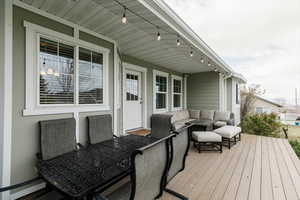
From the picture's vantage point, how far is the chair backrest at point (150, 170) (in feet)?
3.23

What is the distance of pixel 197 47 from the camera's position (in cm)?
357

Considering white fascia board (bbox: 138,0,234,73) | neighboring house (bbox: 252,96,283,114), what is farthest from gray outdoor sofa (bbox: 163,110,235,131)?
neighboring house (bbox: 252,96,283,114)

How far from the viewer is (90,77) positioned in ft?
9.18

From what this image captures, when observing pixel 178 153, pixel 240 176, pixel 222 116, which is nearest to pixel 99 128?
pixel 178 153

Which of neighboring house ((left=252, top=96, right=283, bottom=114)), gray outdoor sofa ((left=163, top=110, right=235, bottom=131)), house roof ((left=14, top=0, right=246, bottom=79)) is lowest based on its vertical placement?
gray outdoor sofa ((left=163, top=110, right=235, bottom=131))

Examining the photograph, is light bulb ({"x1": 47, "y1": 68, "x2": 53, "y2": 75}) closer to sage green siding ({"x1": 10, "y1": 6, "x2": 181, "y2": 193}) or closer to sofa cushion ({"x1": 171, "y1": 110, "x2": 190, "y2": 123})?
sage green siding ({"x1": 10, "y1": 6, "x2": 181, "y2": 193})

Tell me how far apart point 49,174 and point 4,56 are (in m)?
1.61

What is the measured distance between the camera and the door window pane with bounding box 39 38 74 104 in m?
2.15

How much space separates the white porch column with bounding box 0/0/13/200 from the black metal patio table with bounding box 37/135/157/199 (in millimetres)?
508

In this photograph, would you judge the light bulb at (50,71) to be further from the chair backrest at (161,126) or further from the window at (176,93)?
the window at (176,93)

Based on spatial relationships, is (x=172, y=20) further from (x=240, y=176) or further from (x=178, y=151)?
(x=240, y=176)

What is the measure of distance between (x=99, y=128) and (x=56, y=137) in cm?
72

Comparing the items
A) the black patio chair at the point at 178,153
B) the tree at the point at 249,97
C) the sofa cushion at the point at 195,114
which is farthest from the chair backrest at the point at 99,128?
→ the tree at the point at 249,97

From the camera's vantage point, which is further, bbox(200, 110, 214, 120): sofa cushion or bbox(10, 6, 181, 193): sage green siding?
bbox(200, 110, 214, 120): sofa cushion
